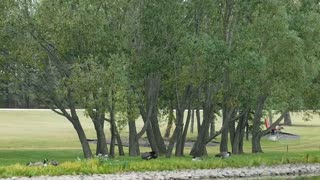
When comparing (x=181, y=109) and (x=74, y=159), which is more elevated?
(x=181, y=109)

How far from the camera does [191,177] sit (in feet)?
96.7

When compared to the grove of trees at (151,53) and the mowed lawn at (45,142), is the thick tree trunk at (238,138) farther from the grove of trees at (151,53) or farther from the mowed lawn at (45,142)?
the grove of trees at (151,53)

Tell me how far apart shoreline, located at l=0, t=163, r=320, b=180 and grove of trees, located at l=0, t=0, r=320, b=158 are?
4595 mm

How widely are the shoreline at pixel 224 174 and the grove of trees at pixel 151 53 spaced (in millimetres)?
4595

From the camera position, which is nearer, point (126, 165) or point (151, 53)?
point (126, 165)

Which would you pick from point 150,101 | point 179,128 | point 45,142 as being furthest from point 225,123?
point 45,142

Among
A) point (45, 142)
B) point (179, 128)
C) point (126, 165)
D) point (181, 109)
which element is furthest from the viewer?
point (45, 142)

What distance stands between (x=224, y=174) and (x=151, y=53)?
8683 millimetres

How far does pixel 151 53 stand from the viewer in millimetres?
35250

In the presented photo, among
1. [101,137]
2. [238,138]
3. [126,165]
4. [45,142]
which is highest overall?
[238,138]

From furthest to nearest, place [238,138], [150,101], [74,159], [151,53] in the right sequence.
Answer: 1. [238,138]
2. [150,101]
3. [151,53]
4. [74,159]

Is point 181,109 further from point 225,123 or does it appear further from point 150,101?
point 225,123

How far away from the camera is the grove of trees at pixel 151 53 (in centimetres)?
3269

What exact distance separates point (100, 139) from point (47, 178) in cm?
1118
